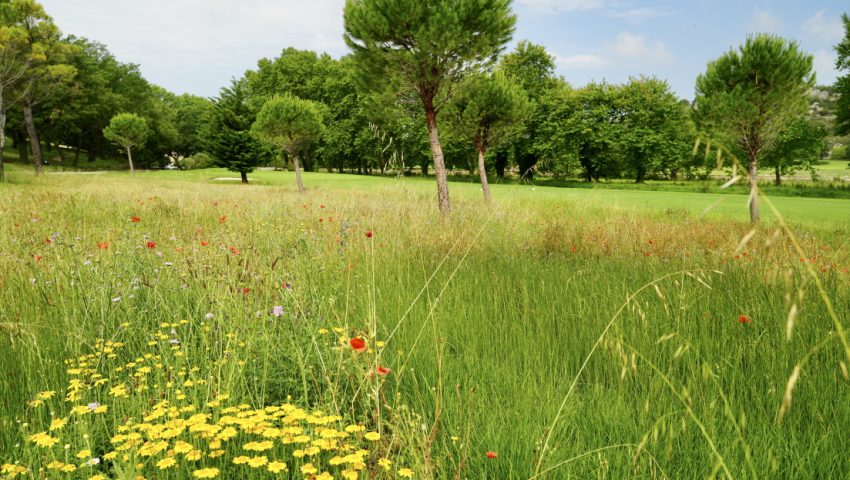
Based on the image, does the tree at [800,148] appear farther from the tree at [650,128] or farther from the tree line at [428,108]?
the tree at [650,128]

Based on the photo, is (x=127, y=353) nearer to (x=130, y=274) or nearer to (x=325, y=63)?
(x=130, y=274)

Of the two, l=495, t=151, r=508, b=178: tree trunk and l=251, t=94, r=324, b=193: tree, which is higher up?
l=251, t=94, r=324, b=193: tree

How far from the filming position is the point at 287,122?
1059 inches

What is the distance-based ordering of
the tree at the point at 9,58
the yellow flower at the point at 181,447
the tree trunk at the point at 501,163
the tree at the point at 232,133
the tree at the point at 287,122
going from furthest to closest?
the tree trunk at the point at 501,163
the tree at the point at 232,133
the tree at the point at 287,122
the tree at the point at 9,58
the yellow flower at the point at 181,447

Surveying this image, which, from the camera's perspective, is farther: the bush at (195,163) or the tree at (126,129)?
the bush at (195,163)

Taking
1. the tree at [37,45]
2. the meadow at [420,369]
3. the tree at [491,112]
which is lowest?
the meadow at [420,369]

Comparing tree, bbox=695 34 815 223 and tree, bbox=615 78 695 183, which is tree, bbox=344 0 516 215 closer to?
tree, bbox=695 34 815 223

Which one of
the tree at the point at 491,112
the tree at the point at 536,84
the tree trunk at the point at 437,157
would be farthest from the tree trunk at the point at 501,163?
the tree trunk at the point at 437,157

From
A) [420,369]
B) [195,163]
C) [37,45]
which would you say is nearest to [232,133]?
[37,45]

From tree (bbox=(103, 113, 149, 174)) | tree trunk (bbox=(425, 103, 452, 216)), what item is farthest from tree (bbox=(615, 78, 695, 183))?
tree (bbox=(103, 113, 149, 174))

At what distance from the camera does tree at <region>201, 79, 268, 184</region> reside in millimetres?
37219

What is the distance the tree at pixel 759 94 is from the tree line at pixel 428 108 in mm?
33

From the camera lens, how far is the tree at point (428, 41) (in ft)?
35.5

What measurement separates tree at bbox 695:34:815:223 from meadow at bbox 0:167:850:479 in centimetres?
874
